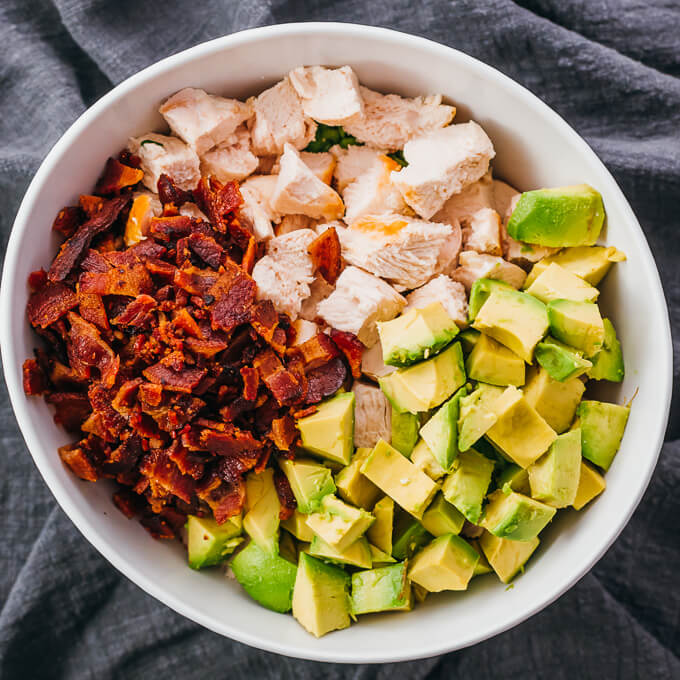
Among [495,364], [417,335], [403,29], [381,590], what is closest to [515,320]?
[495,364]

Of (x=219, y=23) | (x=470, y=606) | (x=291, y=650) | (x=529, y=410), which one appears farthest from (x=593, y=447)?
(x=219, y=23)

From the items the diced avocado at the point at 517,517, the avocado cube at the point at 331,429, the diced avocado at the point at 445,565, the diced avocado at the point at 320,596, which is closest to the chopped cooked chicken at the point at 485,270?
the avocado cube at the point at 331,429

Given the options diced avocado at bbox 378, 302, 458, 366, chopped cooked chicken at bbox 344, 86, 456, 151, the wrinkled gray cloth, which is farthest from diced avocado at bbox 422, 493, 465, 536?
chopped cooked chicken at bbox 344, 86, 456, 151

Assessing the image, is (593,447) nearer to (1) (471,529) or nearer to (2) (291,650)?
(1) (471,529)

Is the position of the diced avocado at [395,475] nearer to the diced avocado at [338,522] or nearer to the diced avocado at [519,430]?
the diced avocado at [338,522]

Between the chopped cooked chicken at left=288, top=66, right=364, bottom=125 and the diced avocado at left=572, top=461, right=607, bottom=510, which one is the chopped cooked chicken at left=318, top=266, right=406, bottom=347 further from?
the diced avocado at left=572, top=461, right=607, bottom=510

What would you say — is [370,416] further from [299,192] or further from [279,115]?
[279,115]

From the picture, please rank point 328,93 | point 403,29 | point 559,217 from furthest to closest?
point 403,29
point 328,93
point 559,217
